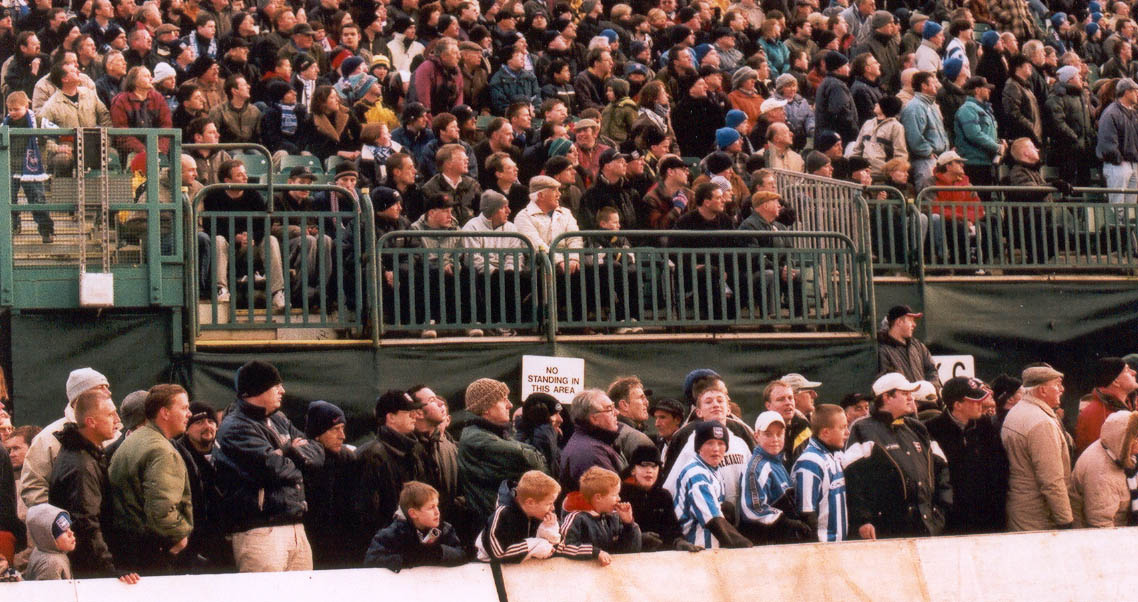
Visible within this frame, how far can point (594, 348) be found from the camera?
49.2 feet

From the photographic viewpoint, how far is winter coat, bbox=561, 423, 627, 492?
38.3 ft

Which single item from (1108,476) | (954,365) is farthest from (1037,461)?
(954,365)

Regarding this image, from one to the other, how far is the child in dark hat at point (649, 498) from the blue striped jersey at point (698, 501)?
Answer: 248mm

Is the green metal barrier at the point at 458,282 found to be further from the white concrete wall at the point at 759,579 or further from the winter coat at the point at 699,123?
the winter coat at the point at 699,123

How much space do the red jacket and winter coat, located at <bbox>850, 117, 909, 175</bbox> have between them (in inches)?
30.4

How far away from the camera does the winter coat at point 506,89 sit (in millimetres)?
19688

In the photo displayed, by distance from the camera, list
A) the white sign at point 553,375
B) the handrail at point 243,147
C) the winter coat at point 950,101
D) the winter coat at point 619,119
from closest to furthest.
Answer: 1. the handrail at point 243,147
2. the white sign at point 553,375
3. the winter coat at point 619,119
4. the winter coat at point 950,101

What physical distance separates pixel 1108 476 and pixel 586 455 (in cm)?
377

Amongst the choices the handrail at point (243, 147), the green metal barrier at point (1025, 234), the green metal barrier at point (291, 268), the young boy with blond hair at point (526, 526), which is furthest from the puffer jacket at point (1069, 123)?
the young boy with blond hair at point (526, 526)

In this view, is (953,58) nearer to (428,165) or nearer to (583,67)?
(583,67)

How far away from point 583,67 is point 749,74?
7.28 ft

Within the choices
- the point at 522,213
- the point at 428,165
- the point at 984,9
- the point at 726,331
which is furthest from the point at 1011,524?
the point at 984,9

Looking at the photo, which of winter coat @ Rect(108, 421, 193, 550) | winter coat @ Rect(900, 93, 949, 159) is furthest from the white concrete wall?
winter coat @ Rect(900, 93, 949, 159)

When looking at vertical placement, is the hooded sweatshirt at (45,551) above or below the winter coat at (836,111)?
below
